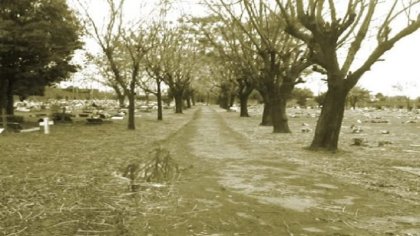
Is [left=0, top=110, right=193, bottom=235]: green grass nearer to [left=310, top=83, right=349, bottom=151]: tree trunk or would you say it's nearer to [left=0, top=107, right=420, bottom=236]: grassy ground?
[left=0, top=107, right=420, bottom=236]: grassy ground

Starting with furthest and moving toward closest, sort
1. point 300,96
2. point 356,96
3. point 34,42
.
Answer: point 300,96 → point 356,96 → point 34,42

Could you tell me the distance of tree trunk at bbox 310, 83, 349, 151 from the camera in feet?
51.8

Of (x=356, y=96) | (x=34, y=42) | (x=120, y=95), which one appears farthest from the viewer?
(x=356, y=96)

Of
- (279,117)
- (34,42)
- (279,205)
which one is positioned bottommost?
(279,205)

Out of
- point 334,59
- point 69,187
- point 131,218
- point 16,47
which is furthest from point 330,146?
point 16,47

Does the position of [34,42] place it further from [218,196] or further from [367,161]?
[218,196]

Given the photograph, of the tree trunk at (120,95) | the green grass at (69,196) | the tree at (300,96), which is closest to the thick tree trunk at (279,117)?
the green grass at (69,196)

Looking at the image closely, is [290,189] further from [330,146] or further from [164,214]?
[330,146]

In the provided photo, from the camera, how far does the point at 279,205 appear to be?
7676 mm

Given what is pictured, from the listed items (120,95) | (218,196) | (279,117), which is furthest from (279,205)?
(120,95)

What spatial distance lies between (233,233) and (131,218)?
1.48 m

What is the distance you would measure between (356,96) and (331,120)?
77.9m

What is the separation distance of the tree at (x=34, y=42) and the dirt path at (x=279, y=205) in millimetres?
17763

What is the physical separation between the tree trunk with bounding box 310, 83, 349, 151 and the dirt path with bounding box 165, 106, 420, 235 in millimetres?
4228
